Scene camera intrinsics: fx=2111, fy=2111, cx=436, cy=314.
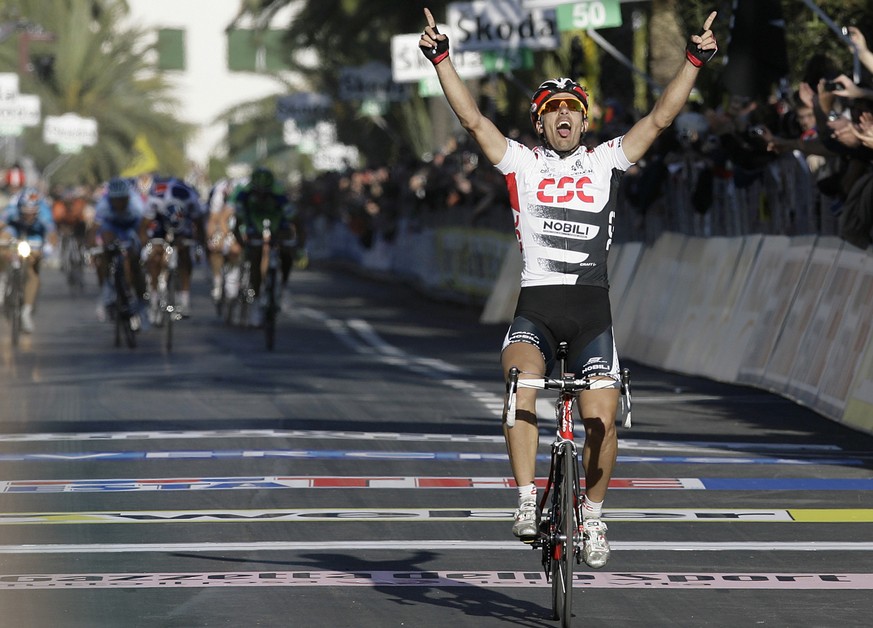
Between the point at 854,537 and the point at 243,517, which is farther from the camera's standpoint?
the point at 243,517

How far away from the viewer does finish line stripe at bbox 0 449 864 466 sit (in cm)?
1284

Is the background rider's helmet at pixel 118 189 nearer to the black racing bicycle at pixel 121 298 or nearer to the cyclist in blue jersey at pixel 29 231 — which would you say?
the black racing bicycle at pixel 121 298

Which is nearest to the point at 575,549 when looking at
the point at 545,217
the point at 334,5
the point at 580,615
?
the point at 580,615

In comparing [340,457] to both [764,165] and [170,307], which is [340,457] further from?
[170,307]

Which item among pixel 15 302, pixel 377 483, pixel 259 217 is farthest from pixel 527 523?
pixel 15 302

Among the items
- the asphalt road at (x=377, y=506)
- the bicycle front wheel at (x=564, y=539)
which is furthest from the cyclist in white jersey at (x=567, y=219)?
the asphalt road at (x=377, y=506)

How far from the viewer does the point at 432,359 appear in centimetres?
2212

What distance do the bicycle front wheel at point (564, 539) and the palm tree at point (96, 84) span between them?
2842 inches

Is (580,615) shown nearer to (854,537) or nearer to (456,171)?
(854,537)

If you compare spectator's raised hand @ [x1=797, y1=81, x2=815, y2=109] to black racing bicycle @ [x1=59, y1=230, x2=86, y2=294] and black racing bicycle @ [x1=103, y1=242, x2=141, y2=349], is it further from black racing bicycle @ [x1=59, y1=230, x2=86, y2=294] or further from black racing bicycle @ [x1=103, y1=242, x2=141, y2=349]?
black racing bicycle @ [x1=59, y1=230, x2=86, y2=294]

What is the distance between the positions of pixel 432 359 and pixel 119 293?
3.81m

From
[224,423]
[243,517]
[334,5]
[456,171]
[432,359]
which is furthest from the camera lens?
[334,5]

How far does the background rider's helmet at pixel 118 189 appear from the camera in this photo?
24016 millimetres

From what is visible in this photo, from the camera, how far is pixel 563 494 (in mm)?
7684
